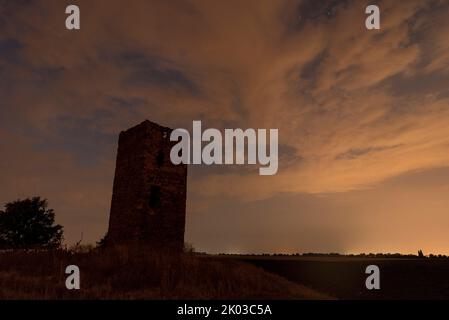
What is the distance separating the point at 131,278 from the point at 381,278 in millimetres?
11086

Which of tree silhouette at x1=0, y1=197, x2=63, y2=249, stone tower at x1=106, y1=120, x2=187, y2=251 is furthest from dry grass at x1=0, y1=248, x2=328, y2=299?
tree silhouette at x1=0, y1=197, x2=63, y2=249

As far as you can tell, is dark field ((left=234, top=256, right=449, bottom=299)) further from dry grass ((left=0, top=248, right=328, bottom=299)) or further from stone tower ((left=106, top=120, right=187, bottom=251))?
stone tower ((left=106, top=120, right=187, bottom=251))

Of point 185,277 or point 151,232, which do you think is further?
point 151,232

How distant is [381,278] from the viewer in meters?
16.8

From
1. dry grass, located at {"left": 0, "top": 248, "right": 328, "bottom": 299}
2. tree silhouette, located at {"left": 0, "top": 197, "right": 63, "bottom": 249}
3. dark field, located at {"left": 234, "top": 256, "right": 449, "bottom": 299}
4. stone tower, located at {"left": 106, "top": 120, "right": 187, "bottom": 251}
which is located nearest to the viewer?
dry grass, located at {"left": 0, "top": 248, "right": 328, "bottom": 299}

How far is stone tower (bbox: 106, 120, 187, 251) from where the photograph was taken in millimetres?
15930

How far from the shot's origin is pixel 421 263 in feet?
62.4

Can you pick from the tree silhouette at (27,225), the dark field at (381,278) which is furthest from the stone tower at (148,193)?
the tree silhouette at (27,225)

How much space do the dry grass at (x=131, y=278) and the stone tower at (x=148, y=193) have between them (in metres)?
1.56

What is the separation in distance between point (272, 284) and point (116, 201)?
8465 mm

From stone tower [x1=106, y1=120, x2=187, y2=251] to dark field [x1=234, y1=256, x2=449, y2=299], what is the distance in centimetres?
581
